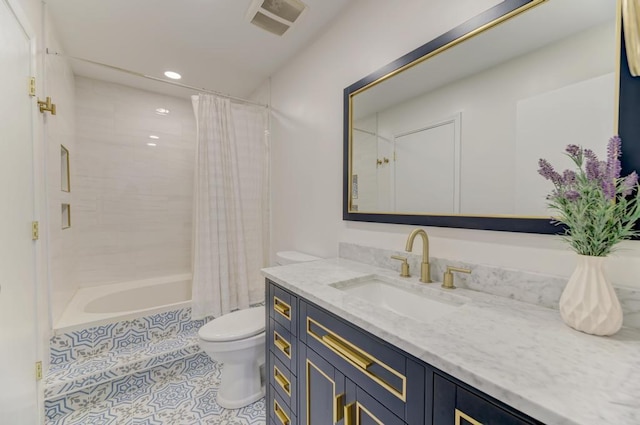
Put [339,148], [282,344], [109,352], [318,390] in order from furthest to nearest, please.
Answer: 1. [109,352]
2. [339,148]
3. [282,344]
4. [318,390]

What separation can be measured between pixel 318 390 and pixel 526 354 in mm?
702

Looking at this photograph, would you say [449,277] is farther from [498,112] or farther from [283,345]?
[283,345]

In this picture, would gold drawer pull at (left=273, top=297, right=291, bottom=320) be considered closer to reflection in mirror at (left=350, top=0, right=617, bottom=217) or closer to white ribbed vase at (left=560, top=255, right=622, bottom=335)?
reflection in mirror at (left=350, top=0, right=617, bottom=217)

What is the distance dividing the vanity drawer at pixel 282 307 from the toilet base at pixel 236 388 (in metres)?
0.64

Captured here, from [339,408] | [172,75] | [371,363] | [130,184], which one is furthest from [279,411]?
[172,75]

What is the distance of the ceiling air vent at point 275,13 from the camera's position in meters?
1.61

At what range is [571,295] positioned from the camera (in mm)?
698

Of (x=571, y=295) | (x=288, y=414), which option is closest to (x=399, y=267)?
(x=571, y=295)

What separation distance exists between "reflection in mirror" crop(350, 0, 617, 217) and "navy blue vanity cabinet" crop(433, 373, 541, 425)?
0.67m

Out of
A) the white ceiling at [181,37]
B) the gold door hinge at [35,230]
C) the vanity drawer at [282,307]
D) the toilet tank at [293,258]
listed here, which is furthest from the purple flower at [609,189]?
the gold door hinge at [35,230]

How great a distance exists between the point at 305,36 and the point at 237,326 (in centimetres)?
212

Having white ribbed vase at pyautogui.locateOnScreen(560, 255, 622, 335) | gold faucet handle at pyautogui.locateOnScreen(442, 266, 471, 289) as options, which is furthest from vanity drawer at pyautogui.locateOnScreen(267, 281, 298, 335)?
white ribbed vase at pyautogui.locateOnScreen(560, 255, 622, 335)

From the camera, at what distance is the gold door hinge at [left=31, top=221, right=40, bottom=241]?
140 centimetres

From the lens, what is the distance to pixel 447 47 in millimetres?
1121
